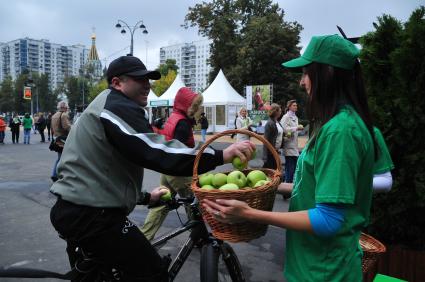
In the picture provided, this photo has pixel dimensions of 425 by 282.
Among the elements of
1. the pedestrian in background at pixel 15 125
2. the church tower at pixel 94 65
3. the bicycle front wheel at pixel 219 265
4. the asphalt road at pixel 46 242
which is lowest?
the asphalt road at pixel 46 242

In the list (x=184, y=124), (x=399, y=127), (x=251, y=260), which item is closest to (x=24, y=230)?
(x=184, y=124)

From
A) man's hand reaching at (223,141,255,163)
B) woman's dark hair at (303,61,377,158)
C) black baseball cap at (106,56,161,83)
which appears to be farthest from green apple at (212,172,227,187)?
black baseball cap at (106,56,161,83)

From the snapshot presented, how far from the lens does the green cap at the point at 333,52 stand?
5.50 ft

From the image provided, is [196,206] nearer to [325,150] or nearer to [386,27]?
[325,150]

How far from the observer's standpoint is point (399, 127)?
11.6 feet

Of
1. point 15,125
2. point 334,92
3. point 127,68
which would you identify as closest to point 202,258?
point 127,68

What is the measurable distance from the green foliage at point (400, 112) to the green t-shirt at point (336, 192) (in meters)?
2.01

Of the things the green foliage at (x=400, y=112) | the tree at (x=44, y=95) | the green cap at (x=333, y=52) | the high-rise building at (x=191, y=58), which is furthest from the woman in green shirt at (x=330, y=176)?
the high-rise building at (x=191, y=58)

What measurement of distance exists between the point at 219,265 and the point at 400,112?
1.97 metres

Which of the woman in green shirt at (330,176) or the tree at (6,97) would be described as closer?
the woman in green shirt at (330,176)

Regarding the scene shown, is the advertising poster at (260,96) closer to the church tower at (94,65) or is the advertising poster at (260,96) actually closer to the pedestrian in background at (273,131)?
the pedestrian in background at (273,131)

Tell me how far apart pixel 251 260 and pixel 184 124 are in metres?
1.86

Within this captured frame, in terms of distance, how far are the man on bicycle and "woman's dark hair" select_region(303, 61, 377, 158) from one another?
70 cm

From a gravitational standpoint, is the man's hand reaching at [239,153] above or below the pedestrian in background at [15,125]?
above
